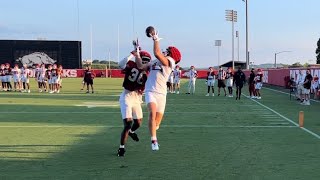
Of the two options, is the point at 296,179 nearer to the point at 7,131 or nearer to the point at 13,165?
the point at 13,165

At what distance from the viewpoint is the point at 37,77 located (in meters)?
31.6

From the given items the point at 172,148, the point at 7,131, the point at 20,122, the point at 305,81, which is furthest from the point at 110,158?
the point at 305,81

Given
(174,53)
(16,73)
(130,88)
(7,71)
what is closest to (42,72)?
(16,73)

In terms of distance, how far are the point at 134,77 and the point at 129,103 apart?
19.2 inches

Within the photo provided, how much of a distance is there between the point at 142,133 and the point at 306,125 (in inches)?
195

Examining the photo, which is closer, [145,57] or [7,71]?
[145,57]

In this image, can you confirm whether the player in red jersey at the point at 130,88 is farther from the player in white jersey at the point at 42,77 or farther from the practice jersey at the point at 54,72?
the player in white jersey at the point at 42,77

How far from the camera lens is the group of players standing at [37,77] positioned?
30270mm

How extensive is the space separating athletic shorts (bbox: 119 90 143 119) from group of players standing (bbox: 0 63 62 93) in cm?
2166

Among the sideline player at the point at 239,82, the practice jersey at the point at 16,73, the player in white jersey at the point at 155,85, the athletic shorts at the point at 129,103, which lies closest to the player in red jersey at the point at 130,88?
the athletic shorts at the point at 129,103

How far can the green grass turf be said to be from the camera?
7.32 metres

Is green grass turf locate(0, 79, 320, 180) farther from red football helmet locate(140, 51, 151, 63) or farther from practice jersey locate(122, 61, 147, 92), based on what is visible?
red football helmet locate(140, 51, 151, 63)

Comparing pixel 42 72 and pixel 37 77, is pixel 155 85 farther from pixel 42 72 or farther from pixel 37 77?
pixel 37 77

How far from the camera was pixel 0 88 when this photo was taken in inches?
1334
